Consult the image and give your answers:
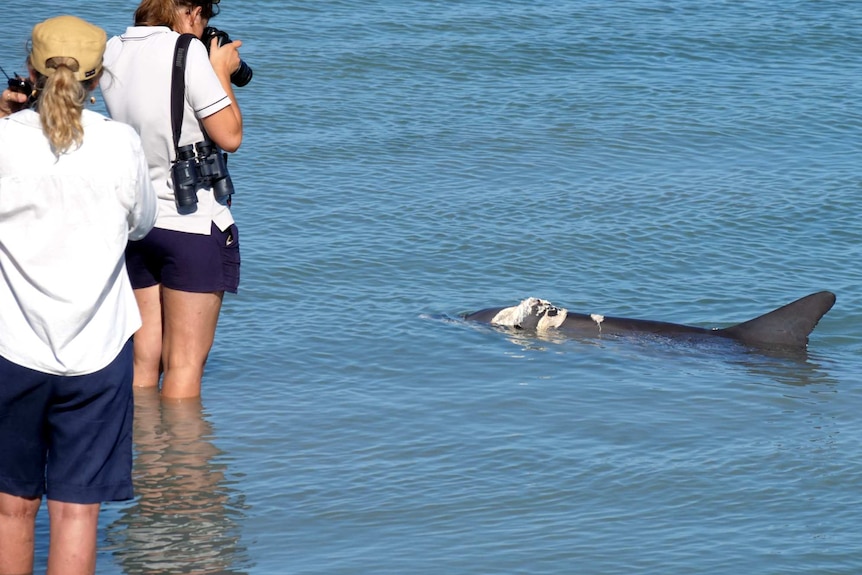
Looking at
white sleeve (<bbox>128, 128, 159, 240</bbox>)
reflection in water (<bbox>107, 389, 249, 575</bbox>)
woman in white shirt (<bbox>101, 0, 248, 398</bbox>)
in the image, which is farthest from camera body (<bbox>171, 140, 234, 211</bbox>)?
white sleeve (<bbox>128, 128, 159, 240</bbox>)

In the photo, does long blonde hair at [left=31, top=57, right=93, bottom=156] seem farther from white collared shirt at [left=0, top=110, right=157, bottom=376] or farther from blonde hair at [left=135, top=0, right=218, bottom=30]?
blonde hair at [left=135, top=0, right=218, bottom=30]

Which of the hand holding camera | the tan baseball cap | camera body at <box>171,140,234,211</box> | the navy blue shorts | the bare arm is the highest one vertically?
the tan baseball cap

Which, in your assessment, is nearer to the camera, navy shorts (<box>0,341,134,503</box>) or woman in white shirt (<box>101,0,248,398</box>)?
navy shorts (<box>0,341,134,503</box>)

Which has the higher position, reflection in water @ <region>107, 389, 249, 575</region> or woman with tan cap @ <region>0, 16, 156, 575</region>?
woman with tan cap @ <region>0, 16, 156, 575</region>

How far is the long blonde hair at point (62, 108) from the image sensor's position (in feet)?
11.3

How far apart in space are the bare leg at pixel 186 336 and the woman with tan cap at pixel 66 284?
1923mm

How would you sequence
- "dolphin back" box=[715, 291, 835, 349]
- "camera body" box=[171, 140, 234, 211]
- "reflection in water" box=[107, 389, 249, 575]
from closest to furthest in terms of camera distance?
"reflection in water" box=[107, 389, 249, 575] < "camera body" box=[171, 140, 234, 211] < "dolphin back" box=[715, 291, 835, 349]

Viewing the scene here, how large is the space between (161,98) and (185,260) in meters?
0.72

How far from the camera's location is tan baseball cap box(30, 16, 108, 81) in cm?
349

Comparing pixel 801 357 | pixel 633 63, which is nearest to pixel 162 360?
pixel 801 357

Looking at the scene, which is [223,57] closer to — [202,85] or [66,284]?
[202,85]

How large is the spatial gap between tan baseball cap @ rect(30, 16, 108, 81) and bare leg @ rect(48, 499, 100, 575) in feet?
4.18

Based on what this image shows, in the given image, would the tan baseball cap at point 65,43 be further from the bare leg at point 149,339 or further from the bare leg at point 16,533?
the bare leg at point 149,339

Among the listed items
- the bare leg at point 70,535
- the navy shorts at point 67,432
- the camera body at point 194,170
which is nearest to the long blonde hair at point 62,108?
the navy shorts at point 67,432
